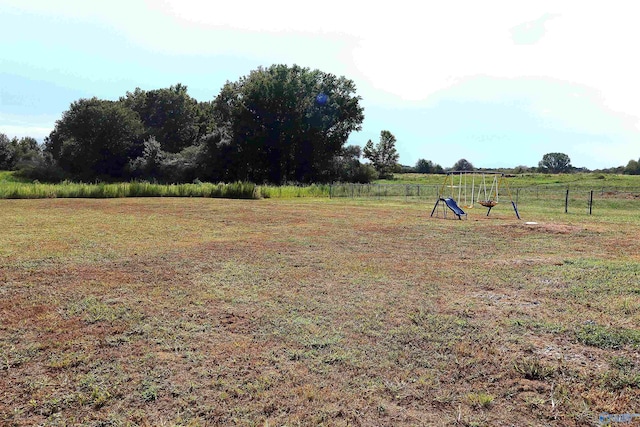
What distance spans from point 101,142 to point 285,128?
20985 millimetres

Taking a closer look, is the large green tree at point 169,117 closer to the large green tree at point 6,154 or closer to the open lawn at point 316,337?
the large green tree at point 6,154

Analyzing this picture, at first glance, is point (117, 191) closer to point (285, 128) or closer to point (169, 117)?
point (285, 128)

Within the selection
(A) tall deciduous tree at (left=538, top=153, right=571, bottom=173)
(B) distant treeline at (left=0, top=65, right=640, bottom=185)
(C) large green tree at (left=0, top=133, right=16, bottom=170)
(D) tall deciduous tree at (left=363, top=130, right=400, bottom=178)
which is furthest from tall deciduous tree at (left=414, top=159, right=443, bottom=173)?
(C) large green tree at (left=0, top=133, right=16, bottom=170)

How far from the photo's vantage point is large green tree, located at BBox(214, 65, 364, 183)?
38.9 meters

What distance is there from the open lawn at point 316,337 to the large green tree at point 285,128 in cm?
3236

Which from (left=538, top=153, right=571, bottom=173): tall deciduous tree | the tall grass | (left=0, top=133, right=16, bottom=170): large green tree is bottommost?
the tall grass

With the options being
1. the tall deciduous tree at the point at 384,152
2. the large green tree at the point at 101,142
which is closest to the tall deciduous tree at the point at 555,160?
the tall deciduous tree at the point at 384,152

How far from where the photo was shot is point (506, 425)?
2.51 m

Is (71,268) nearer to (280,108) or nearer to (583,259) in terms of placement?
(583,259)

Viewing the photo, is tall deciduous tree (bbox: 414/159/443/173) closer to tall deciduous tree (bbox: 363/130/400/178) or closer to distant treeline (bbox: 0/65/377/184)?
tall deciduous tree (bbox: 363/130/400/178)

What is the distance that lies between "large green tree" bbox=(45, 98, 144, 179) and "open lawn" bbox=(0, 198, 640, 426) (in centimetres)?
4213

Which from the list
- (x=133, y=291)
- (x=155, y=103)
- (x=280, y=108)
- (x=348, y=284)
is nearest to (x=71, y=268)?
(x=133, y=291)

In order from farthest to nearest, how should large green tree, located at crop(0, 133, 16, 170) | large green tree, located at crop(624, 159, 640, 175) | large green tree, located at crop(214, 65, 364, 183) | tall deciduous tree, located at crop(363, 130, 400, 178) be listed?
tall deciduous tree, located at crop(363, 130, 400, 178) < large green tree, located at crop(624, 159, 640, 175) < large green tree, located at crop(0, 133, 16, 170) < large green tree, located at crop(214, 65, 364, 183)

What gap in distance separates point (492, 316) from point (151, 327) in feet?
10.8
